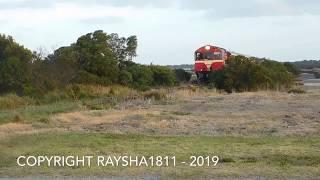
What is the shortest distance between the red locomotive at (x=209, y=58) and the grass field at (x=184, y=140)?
25749mm

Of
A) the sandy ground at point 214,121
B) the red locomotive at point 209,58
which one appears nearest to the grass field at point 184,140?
the sandy ground at point 214,121

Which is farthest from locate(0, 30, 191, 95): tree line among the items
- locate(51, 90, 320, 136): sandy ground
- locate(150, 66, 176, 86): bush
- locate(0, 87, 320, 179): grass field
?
locate(0, 87, 320, 179): grass field

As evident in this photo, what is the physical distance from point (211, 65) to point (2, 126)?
36.0 m

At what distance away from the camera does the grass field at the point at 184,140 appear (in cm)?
1018

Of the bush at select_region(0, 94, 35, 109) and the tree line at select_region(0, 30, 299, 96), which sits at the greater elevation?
the tree line at select_region(0, 30, 299, 96)

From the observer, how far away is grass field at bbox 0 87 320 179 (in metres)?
10.2

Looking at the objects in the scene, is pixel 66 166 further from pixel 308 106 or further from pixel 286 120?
pixel 308 106

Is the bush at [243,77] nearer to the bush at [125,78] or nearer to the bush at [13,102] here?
the bush at [125,78]

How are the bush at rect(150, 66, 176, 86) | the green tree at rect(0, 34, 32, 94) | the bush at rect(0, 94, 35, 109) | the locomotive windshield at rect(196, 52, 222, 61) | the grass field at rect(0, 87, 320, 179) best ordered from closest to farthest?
the grass field at rect(0, 87, 320, 179) → the bush at rect(0, 94, 35, 109) → the green tree at rect(0, 34, 32, 94) → the locomotive windshield at rect(196, 52, 222, 61) → the bush at rect(150, 66, 176, 86)

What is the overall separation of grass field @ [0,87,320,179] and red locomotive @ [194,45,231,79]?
84.5ft

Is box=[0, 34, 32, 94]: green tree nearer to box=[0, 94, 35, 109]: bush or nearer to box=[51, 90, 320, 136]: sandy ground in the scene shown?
box=[0, 94, 35, 109]: bush

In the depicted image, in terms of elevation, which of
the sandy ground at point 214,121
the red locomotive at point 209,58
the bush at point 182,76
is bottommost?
the sandy ground at point 214,121

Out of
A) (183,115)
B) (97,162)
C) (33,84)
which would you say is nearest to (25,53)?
(33,84)

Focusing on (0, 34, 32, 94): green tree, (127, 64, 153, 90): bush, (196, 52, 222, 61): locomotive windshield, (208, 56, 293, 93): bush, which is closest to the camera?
(0, 34, 32, 94): green tree
